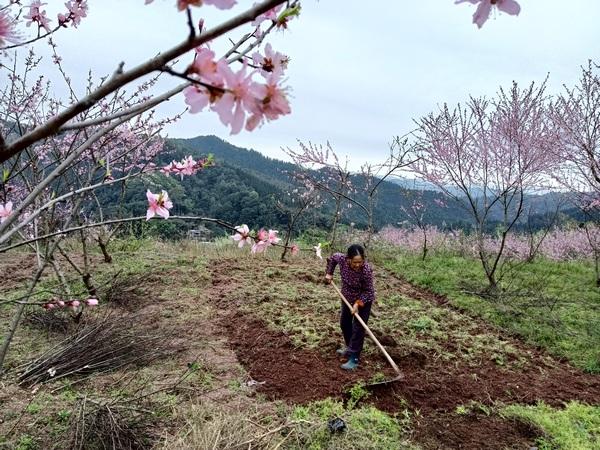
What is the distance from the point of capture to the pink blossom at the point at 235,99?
26.4 inches

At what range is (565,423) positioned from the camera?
3615mm

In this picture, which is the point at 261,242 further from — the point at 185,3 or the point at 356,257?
the point at 356,257

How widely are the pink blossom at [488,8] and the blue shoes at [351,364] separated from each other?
4.12 m

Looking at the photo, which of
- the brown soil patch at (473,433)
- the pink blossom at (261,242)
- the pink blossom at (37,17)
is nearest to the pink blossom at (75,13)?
the pink blossom at (37,17)

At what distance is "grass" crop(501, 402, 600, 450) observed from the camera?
335 centimetres

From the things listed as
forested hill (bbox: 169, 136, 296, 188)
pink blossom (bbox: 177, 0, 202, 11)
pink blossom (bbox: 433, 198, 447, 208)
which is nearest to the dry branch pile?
pink blossom (bbox: 177, 0, 202, 11)

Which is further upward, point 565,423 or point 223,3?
point 223,3

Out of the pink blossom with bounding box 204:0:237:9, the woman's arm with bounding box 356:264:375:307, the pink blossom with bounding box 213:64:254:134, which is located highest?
the pink blossom with bounding box 204:0:237:9

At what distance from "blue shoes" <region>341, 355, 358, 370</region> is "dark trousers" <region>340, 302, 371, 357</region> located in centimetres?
4

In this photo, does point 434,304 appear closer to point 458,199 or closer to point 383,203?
point 458,199

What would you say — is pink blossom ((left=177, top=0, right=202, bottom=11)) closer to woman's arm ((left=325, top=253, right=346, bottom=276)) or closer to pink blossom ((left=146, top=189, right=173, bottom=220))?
pink blossom ((left=146, top=189, right=173, bottom=220))

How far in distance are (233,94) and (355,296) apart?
4255 mm

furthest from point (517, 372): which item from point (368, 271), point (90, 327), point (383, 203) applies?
point (383, 203)

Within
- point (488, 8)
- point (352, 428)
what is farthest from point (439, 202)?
point (488, 8)
